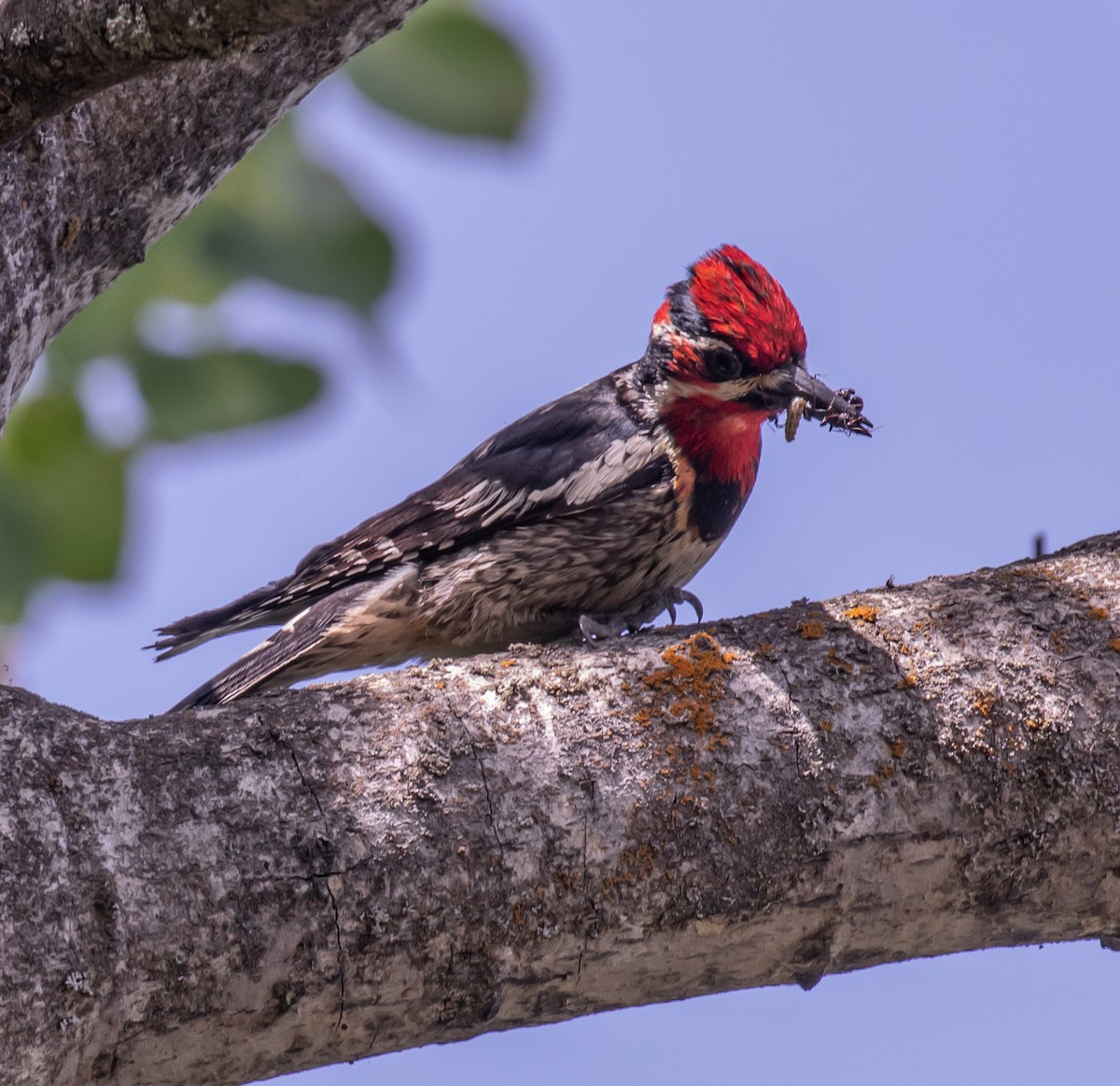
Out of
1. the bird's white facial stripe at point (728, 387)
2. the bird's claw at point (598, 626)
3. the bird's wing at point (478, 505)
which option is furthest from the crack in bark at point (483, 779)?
the bird's white facial stripe at point (728, 387)

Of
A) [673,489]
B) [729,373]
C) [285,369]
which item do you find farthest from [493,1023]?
[729,373]

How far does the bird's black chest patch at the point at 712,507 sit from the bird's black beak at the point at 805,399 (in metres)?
0.22

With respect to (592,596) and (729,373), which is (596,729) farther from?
(729,373)

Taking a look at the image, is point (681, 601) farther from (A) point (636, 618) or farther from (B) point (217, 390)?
(B) point (217, 390)

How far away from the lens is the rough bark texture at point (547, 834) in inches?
73.0

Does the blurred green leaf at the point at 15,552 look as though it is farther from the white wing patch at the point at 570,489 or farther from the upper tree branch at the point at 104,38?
the white wing patch at the point at 570,489

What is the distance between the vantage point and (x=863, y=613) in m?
2.45

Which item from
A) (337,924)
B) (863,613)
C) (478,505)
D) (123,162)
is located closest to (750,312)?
(478,505)

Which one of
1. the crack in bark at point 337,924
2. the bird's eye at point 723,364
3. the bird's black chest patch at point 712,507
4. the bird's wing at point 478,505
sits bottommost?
the crack in bark at point 337,924

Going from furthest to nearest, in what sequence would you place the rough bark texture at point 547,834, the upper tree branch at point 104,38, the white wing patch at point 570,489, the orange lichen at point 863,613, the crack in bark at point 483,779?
the white wing patch at point 570,489, the orange lichen at point 863,613, the crack in bark at point 483,779, the rough bark texture at point 547,834, the upper tree branch at point 104,38

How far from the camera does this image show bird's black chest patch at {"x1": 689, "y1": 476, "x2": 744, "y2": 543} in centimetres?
360

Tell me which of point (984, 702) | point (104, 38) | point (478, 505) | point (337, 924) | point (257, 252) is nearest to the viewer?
point (104, 38)

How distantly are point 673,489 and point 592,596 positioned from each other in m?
0.35

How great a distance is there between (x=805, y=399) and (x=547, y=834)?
180cm
